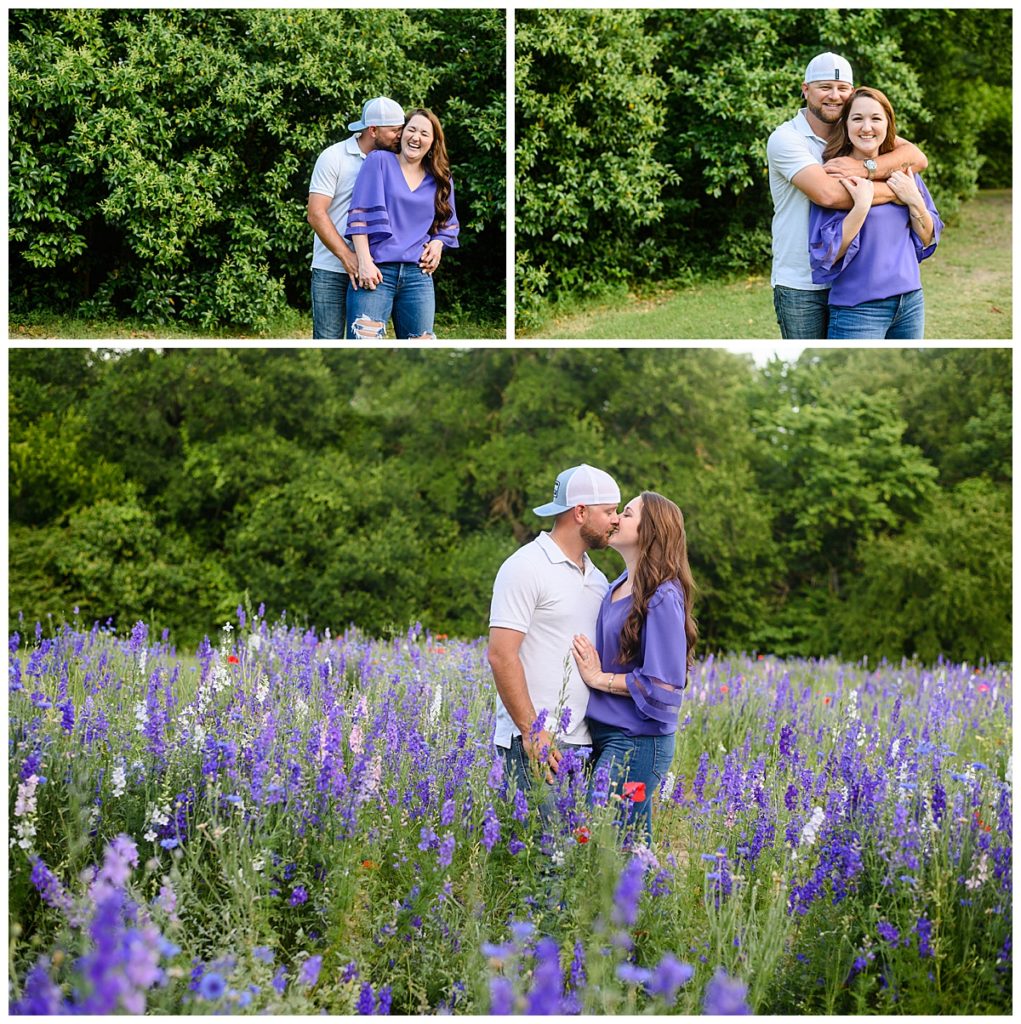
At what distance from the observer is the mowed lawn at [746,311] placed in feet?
29.9

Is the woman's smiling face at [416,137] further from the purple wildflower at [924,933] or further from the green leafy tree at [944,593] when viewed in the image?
the green leafy tree at [944,593]

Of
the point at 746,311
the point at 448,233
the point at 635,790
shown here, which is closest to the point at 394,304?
the point at 448,233

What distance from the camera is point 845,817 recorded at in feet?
10.6

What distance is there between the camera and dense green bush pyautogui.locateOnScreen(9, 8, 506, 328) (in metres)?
7.20

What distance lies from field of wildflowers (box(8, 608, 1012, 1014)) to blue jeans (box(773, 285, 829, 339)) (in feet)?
6.22

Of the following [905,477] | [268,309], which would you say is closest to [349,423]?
[268,309]

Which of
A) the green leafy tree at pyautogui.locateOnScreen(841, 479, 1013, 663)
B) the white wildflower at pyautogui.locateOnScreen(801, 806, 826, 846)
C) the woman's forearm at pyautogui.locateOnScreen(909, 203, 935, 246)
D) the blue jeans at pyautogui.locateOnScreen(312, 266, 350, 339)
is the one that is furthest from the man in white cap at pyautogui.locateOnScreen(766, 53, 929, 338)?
the green leafy tree at pyautogui.locateOnScreen(841, 479, 1013, 663)

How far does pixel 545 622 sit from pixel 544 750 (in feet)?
1.54

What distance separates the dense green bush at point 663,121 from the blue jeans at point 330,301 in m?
3.44

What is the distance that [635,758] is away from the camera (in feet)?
11.0

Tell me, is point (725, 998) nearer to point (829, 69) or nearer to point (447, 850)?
point (447, 850)

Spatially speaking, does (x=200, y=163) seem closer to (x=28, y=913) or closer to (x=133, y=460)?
(x=133, y=460)

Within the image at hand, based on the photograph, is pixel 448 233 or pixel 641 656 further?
pixel 448 233

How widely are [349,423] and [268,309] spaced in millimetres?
4064
